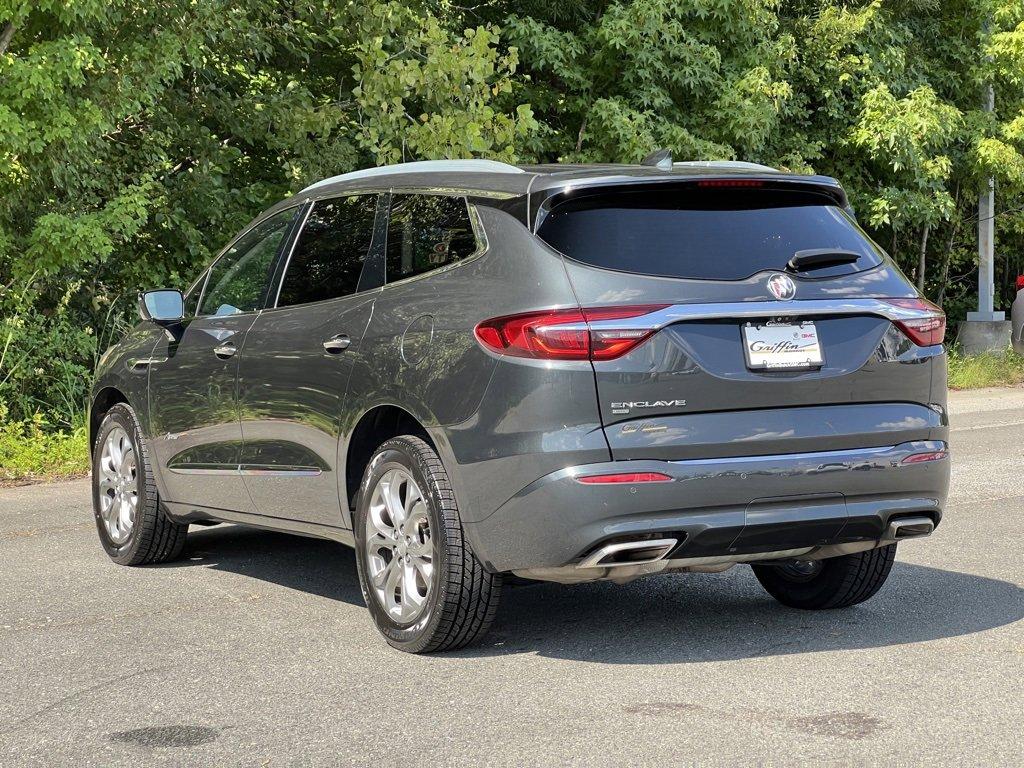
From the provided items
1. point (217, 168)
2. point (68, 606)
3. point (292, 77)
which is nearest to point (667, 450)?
point (68, 606)

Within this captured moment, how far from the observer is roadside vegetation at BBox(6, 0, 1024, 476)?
43.3 ft

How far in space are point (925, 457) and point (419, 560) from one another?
1910mm

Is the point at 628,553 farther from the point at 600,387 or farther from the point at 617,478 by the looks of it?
the point at 600,387

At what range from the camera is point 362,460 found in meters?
6.31

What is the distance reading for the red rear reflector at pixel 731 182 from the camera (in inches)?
229

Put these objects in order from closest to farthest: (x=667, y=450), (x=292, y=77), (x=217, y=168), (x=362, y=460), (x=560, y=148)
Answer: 1. (x=667, y=450)
2. (x=362, y=460)
3. (x=217, y=168)
4. (x=292, y=77)
5. (x=560, y=148)

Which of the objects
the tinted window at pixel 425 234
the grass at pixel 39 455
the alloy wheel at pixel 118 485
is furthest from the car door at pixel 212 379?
the grass at pixel 39 455

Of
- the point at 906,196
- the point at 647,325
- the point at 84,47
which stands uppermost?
the point at 84,47

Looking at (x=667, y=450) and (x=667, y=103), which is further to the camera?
(x=667, y=103)

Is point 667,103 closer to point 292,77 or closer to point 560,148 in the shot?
point 560,148

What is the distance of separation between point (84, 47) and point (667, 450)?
8493 mm

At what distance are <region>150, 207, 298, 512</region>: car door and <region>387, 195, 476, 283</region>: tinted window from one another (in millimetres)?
917

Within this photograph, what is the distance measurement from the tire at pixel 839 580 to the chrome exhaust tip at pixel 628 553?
141 cm

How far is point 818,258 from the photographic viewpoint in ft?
19.0
